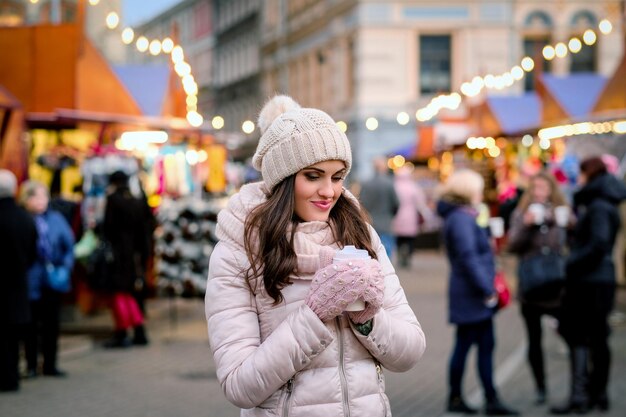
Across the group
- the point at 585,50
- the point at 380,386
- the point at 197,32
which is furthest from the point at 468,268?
the point at 197,32

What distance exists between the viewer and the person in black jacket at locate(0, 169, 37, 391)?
9.91 metres

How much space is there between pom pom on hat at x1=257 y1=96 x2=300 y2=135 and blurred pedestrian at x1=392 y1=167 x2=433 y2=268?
742 inches

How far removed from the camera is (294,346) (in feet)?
11.1

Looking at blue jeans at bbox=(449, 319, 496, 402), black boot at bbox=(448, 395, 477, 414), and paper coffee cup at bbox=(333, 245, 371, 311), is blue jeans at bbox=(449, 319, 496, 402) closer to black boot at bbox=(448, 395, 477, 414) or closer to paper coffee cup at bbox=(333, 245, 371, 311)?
black boot at bbox=(448, 395, 477, 414)

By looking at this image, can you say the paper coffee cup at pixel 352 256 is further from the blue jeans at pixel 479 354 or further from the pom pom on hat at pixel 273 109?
the blue jeans at pixel 479 354

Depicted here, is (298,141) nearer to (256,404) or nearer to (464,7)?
(256,404)

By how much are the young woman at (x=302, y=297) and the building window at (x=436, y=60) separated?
38721mm

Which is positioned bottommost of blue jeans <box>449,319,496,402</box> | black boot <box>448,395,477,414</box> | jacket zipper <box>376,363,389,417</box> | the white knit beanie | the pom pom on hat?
black boot <box>448,395,477,414</box>

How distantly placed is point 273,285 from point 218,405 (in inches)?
237

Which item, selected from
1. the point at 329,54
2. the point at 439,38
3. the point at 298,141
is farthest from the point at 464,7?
the point at 298,141

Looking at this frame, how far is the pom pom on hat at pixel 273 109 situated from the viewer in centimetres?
440

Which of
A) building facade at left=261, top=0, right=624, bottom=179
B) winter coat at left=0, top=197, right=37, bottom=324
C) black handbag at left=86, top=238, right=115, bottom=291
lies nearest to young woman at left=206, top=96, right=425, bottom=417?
winter coat at left=0, top=197, right=37, bottom=324

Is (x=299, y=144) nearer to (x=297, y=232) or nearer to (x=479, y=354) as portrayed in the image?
(x=297, y=232)

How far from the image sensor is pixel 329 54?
1829 inches
